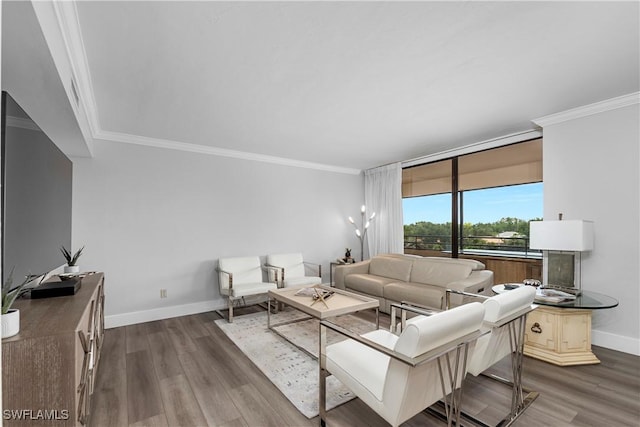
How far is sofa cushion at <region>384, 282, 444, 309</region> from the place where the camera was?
3.70 meters

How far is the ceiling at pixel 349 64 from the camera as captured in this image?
73.7 inches

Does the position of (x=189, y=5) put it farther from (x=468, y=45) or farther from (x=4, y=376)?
(x=4, y=376)

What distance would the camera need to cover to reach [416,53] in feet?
7.32

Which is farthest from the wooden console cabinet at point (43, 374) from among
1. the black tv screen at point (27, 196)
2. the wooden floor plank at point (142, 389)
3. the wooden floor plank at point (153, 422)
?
the wooden floor plank at point (142, 389)

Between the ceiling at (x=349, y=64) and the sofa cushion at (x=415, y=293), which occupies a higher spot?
the ceiling at (x=349, y=64)

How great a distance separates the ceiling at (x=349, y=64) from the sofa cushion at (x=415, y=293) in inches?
77.8

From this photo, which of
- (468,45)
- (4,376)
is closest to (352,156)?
(468,45)

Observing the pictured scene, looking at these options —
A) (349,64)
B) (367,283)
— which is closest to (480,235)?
(367,283)

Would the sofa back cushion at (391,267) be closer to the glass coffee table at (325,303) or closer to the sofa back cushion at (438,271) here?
the sofa back cushion at (438,271)

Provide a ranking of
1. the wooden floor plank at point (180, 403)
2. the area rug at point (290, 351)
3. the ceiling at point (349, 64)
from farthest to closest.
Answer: the area rug at point (290, 351) < the wooden floor plank at point (180, 403) < the ceiling at point (349, 64)

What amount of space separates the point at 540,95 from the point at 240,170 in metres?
3.86

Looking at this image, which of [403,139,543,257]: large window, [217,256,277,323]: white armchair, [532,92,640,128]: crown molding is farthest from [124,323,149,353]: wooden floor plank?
[532,92,640,128]: crown molding

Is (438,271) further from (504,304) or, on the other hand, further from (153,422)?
(153,422)

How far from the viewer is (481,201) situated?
4965 mm
